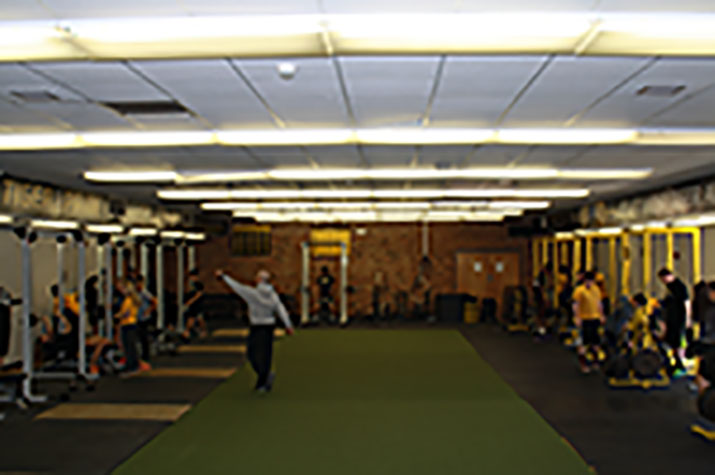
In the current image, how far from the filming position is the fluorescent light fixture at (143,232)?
11.0 m

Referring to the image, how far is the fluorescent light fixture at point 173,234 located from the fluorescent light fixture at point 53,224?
282 cm

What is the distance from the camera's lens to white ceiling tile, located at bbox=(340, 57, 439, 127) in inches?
136

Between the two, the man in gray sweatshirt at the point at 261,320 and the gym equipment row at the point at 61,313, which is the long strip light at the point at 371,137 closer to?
the gym equipment row at the point at 61,313

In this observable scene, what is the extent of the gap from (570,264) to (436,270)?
4790 millimetres

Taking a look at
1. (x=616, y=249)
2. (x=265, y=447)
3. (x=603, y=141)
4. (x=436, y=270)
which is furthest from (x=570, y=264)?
(x=265, y=447)

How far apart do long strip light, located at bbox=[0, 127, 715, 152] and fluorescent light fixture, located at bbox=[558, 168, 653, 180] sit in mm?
2052

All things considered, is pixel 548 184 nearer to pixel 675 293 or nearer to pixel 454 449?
pixel 675 293

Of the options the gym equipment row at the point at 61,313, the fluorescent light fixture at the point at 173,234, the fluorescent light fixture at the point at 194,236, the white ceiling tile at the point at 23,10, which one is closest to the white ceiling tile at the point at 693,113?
the white ceiling tile at the point at 23,10

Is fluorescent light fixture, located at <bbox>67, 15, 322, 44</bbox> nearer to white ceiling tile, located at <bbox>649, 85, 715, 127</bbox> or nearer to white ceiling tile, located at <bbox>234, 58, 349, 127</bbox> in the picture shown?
white ceiling tile, located at <bbox>234, 58, 349, 127</bbox>

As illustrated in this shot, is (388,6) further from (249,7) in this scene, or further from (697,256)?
(697,256)

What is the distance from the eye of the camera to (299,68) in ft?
11.6

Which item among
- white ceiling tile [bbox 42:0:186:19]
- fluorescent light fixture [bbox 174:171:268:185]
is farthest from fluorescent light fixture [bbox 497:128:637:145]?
fluorescent light fixture [bbox 174:171:268:185]

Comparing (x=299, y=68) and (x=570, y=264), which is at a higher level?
(x=299, y=68)

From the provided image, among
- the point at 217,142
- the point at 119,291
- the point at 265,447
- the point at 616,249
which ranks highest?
the point at 217,142
